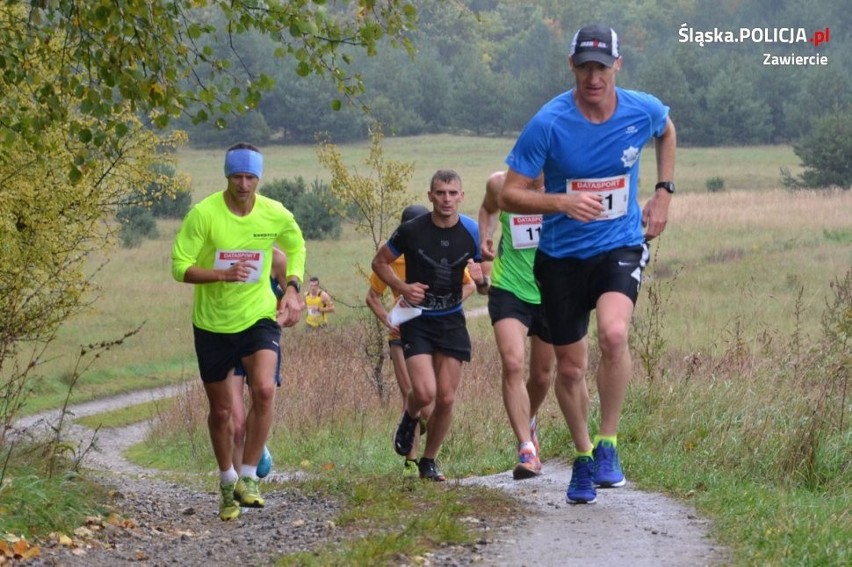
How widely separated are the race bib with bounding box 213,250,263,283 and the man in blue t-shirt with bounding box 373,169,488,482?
4.65ft

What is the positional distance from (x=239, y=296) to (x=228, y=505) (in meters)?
Result: 1.37

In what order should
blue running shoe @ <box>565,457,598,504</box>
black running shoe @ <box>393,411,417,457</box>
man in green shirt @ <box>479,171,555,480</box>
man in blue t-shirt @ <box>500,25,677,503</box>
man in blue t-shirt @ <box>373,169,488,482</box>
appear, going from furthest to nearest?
black running shoe @ <box>393,411,417,457</box> → man in blue t-shirt @ <box>373,169,488,482</box> → man in green shirt @ <box>479,171,555,480</box> → blue running shoe @ <box>565,457,598,504</box> → man in blue t-shirt @ <box>500,25,677,503</box>

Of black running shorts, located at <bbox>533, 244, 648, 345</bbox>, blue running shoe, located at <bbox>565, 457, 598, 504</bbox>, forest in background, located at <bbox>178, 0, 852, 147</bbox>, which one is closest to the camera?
black running shorts, located at <bbox>533, 244, 648, 345</bbox>

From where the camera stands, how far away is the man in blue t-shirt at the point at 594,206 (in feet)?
26.0

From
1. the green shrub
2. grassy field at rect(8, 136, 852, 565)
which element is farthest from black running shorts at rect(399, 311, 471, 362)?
the green shrub

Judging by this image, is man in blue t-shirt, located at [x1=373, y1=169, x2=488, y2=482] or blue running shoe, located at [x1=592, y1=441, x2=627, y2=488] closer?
blue running shoe, located at [x1=592, y1=441, x2=627, y2=488]

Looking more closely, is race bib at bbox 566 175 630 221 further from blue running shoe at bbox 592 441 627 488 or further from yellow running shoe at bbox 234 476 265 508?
yellow running shoe at bbox 234 476 265 508

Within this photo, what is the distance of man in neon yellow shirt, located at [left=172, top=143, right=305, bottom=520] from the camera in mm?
9273

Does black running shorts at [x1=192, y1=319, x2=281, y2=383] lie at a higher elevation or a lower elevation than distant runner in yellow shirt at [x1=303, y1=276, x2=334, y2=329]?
higher

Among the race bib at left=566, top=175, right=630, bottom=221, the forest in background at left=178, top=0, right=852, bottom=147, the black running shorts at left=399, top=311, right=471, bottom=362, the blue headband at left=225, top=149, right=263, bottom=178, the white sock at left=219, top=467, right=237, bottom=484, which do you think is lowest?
the white sock at left=219, top=467, right=237, bottom=484

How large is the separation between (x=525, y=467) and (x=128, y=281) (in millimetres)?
40052

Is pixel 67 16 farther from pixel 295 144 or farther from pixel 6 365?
pixel 295 144

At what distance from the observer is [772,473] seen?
1002 centimetres

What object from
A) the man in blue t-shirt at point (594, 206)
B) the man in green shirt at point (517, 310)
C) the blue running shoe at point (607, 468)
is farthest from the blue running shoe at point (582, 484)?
the man in green shirt at point (517, 310)
